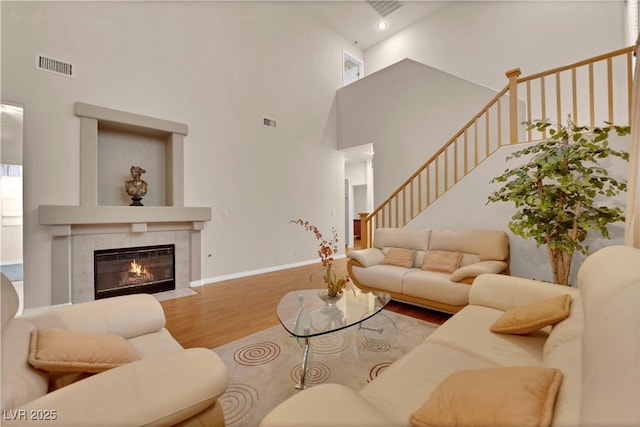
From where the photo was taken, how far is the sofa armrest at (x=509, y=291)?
1847mm

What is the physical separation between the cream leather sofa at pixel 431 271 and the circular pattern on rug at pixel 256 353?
1585 mm

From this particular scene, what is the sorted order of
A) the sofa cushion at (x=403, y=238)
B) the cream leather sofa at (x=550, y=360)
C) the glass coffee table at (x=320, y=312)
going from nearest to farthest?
1. the cream leather sofa at (x=550, y=360)
2. the glass coffee table at (x=320, y=312)
3. the sofa cushion at (x=403, y=238)

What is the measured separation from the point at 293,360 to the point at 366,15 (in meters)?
7.47

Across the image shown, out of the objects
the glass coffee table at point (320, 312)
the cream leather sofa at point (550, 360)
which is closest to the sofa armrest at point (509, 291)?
the cream leather sofa at point (550, 360)

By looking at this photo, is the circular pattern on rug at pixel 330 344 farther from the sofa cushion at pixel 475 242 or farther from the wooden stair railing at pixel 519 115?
the wooden stair railing at pixel 519 115

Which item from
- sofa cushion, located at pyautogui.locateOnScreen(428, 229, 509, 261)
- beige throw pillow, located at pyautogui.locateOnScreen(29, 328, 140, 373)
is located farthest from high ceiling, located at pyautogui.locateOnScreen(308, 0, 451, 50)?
beige throw pillow, located at pyautogui.locateOnScreen(29, 328, 140, 373)

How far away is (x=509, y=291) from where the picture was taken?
1991mm

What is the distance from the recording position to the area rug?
1.68 metres

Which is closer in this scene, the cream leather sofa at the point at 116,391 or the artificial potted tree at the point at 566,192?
the cream leather sofa at the point at 116,391

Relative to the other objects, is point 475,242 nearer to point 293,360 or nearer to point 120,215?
point 293,360

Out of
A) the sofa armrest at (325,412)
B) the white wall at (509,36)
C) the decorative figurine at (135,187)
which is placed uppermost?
the white wall at (509,36)

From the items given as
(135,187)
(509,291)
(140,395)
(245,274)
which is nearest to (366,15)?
(135,187)

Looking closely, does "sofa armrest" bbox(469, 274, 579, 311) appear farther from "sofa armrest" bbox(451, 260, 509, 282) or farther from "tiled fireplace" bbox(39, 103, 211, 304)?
"tiled fireplace" bbox(39, 103, 211, 304)

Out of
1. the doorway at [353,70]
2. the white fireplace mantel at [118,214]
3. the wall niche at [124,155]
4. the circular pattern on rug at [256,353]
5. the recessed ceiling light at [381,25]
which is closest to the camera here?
the circular pattern on rug at [256,353]
